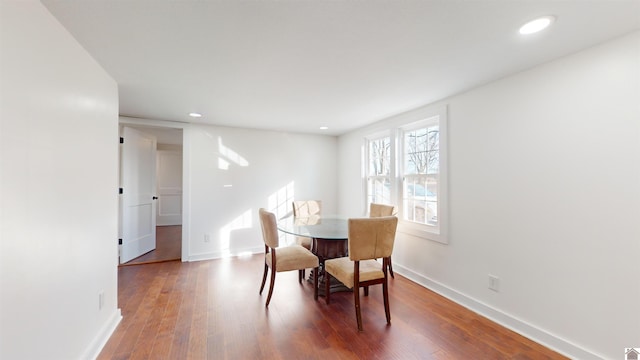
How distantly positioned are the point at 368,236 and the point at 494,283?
4.16 ft

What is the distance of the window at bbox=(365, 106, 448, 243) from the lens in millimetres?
2910

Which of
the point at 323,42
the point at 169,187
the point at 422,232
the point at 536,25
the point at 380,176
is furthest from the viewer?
the point at 169,187

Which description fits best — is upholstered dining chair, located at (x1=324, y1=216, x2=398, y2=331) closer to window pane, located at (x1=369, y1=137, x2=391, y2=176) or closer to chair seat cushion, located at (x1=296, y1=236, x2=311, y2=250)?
chair seat cushion, located at (x1=296, y1=236, x2=311, y2=250)

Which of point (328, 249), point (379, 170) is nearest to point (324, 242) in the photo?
point (328, 249)

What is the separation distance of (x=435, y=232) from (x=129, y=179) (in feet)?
14.7

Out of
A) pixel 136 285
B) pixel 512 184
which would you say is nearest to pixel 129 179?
pixel 136 285

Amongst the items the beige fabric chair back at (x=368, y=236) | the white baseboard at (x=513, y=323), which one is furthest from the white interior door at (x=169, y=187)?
the white baseboard at (x=513, y=323)

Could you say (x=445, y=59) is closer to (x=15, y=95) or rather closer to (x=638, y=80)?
(x=638, y=80)

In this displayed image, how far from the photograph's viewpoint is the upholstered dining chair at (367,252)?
2240 millimetres

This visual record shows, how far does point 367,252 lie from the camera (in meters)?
2.28

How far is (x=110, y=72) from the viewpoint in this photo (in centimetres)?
214

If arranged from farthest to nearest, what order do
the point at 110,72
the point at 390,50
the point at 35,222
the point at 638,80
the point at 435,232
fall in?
the point at 435,232 → the point at 110,72 → the point at 390,50 → the point at 638,80 → the point at 35,222

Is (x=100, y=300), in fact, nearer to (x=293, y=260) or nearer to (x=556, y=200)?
(x=293, y=260)

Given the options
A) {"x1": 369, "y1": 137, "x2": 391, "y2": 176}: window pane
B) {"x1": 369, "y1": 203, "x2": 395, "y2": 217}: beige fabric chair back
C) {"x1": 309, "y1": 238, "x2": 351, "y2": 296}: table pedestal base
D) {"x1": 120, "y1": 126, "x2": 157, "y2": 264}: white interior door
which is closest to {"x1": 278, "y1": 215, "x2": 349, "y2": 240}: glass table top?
{"x1": 309, "y1": 238, "x2": 351, "y2": 296}: table pedestal base
